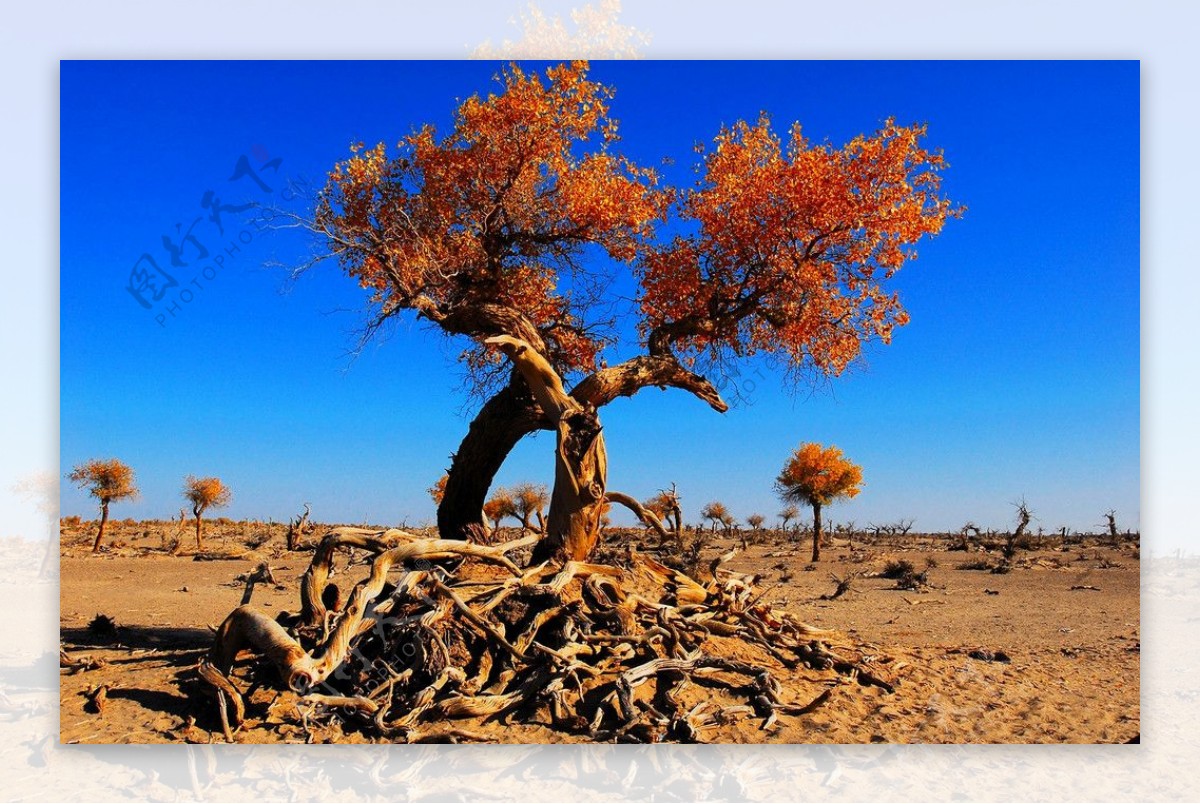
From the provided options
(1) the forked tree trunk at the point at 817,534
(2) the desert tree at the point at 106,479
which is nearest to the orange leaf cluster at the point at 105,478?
(2) the desert tree at the point at 106,479

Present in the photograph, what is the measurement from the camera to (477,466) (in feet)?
44.5

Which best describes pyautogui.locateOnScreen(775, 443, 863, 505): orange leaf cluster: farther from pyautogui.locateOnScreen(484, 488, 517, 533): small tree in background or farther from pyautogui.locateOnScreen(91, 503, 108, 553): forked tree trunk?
pyautogui.locateOnScreen(91, 503, 108, 553): forked tree trunk

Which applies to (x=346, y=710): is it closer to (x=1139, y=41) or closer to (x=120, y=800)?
(x=120, y=800)

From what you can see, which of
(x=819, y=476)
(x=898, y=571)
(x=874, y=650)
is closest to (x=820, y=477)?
(x=819, y=476)

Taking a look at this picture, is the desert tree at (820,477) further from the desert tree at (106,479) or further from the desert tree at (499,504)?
the desert tree at (106,479)

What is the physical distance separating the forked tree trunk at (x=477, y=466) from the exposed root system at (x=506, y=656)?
190 cm

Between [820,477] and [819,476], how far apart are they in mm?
55

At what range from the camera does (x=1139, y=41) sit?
33.6 feet

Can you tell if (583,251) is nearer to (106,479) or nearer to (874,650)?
(874,650)

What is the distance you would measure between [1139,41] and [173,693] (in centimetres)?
1208

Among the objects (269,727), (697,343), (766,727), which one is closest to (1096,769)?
(766,727)

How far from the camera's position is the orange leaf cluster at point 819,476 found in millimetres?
37750

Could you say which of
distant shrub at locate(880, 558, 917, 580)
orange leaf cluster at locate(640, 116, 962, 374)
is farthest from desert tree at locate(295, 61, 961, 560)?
distant shrub at locate(880, 558, 917, 580)

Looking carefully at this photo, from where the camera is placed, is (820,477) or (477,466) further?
(820,477)
